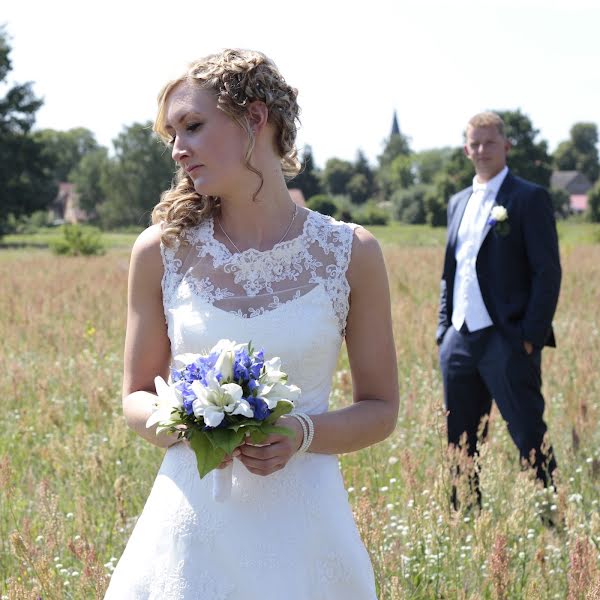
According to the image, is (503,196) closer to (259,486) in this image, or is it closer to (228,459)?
(259,486)

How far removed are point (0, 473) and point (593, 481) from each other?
340 cm

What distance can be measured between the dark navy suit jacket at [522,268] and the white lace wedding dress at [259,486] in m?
2.99

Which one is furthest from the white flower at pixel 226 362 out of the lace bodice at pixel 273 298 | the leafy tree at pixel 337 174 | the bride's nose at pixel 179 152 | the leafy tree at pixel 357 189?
the leafy tree at pixel 337 174

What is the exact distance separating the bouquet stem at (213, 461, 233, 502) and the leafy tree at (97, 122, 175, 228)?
71.1 metres

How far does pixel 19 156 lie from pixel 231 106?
2123 inches

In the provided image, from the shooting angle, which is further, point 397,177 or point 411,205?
point 397,177

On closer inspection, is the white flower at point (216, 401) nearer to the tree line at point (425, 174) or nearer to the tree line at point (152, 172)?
→ the tree line at point (152, 172)

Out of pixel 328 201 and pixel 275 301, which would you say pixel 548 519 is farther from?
pixel 328 201

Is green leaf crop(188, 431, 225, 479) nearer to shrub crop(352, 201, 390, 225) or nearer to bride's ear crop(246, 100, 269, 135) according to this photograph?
bride's ear crop(246, 100, 269, 135)

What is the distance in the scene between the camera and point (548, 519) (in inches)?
190

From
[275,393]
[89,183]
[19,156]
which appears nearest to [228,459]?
[275,393]

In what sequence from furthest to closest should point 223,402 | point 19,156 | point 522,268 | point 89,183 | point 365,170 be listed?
1. point 365,170
2. point 89,183
3. point 19,156
4. point 522,268
5. point 223,402

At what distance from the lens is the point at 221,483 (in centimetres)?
Answer: 218

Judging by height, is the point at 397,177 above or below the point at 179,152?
above
